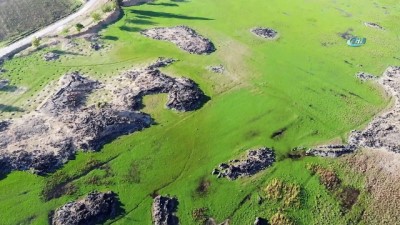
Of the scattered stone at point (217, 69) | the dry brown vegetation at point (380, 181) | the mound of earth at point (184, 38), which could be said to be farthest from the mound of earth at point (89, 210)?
the mound of earth at point (184, 38)

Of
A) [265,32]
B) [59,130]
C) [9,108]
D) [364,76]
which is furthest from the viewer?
[265,32]

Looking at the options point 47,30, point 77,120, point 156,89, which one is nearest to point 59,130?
point 77,120

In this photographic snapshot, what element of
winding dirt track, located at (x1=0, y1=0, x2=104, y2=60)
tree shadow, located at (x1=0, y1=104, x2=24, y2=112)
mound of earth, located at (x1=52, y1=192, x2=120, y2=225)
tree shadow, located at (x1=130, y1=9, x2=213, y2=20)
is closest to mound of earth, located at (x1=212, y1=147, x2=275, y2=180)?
mound of earth, located at (x1=52, y1=192, x2=120, y2=225)

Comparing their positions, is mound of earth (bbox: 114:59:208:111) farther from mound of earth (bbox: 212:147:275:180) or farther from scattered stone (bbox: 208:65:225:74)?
mound of earth (bbox: 212:147:275:180)

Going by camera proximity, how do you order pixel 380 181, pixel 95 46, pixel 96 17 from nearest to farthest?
pixel 380 181, pixel 95 46, pixel 96 17

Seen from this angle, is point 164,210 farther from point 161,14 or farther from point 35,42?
point 161,14

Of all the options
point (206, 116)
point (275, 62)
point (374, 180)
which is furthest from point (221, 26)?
point (374, 180)

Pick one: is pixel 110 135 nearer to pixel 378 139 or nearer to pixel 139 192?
pixel 139 192
